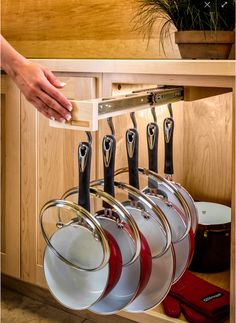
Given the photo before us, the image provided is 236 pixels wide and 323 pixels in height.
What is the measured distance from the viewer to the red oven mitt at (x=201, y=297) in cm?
133

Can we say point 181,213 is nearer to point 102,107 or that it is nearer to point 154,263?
point 154,263

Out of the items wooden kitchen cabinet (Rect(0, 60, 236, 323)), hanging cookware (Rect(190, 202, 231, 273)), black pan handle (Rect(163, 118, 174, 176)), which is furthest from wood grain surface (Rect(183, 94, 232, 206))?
black pan handle (Rect(163, 118, 174, 176))

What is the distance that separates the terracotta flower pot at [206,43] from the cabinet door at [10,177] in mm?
596

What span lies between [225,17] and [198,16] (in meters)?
0.07

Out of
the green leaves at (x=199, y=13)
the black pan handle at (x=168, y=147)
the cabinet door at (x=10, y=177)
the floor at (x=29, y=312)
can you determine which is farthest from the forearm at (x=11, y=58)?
the floor at (x=29, y=312)

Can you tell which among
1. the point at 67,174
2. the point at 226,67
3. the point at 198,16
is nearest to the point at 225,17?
the point at 198,16

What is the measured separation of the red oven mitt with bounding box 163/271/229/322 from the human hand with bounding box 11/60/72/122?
0.74m

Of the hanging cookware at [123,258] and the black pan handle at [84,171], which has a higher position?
the black pan handle at [84,171]

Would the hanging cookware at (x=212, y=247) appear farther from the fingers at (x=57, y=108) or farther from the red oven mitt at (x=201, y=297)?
the fingers at (x=57, y=108)

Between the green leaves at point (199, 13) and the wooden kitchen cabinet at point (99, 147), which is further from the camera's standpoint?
the wooden kitchen cabinet at point (99, 147)

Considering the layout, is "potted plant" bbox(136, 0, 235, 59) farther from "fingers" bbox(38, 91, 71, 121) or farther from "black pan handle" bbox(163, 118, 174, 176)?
"fingers" bbox(38, 91, 71, 121)

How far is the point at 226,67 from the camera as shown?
1.13 m

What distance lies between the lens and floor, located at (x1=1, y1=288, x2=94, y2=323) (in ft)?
5.51

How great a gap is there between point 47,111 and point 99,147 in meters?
0.56
